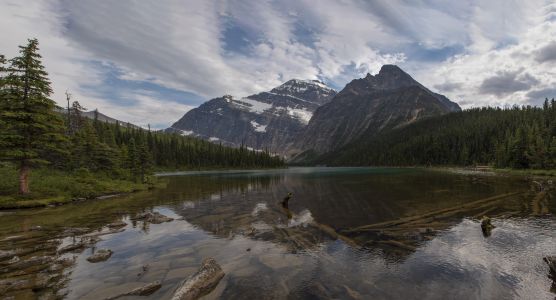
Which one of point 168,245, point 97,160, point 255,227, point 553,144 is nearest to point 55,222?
point 168,245

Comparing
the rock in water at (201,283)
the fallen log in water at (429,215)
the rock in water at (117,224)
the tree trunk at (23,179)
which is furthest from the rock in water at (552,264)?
the tree trunk at (23,179)

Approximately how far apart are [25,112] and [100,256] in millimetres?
29620

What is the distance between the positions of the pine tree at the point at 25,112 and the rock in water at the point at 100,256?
83.1 ft

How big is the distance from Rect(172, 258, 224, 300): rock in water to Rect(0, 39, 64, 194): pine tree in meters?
34.4

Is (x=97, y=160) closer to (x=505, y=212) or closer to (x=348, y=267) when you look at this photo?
(x=348, y=267)

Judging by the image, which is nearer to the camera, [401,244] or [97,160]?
[401,244]

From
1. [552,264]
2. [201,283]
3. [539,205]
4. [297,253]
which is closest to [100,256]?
[201,283]

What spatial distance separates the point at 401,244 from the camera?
21047 mm

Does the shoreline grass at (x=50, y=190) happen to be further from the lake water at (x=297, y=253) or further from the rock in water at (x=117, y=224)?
the rock in water at (x=117, y=224)

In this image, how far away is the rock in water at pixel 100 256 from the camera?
18.2m

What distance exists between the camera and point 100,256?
1862 cm

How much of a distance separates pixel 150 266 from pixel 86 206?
27.8m

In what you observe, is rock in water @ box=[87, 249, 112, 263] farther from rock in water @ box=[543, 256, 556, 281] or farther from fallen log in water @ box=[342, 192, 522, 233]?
rock in water @ box=[543, 256, 556, 281]

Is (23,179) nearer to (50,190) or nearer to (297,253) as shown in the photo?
(50,190)
